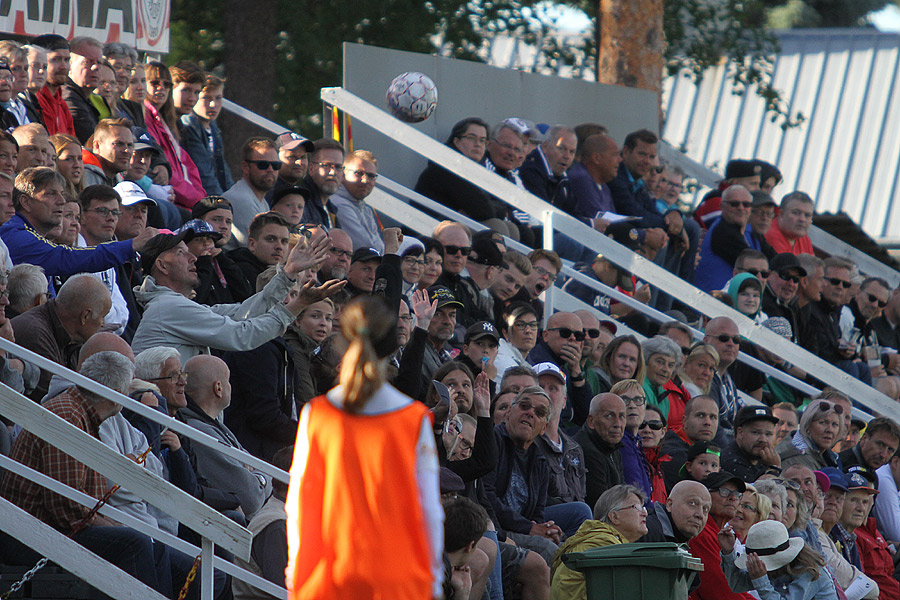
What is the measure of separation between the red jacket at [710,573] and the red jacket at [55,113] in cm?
495

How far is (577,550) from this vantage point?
7465 mm

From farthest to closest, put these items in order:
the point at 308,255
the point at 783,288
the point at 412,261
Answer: the point at 783,288, the point at 412,261, the point at 308,255

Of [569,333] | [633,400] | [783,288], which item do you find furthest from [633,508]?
[783,288]

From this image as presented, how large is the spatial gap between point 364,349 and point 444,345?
17.4 feet

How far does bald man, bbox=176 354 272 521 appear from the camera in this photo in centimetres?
714

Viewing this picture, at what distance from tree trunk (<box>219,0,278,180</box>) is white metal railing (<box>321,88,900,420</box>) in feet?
22.5

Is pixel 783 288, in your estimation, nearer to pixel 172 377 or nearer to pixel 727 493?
pixel 727 493

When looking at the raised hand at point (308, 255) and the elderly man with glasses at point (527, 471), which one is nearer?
the raised hand at point (308, 255)

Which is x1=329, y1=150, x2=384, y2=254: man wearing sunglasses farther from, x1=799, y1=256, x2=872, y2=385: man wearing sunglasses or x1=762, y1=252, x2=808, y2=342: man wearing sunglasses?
x1=799, y1=256, x2=872, y2=385: man wearing sunglasses

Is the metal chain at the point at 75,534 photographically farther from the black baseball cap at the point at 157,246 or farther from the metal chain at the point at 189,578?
the black baseball cap at the point at 157,246

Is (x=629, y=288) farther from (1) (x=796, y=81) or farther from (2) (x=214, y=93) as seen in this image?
(1) (x=796, y=81)

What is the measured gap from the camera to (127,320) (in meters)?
8.15

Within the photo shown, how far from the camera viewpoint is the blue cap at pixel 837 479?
34.2ft

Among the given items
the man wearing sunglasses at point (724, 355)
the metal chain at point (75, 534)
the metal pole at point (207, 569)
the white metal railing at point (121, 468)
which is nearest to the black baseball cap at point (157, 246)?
the metal chain at point (75, 534)
